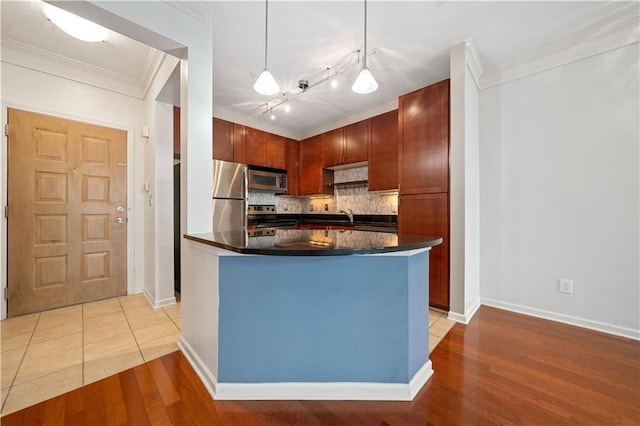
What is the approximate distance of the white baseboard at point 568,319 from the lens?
81.3 inches

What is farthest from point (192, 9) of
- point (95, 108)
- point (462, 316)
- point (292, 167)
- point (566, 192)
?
point (566, 192)

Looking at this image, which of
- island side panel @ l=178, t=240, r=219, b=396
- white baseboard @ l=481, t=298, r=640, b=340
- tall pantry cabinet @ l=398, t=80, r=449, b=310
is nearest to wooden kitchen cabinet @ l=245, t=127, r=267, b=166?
tall pantry cabinet @ l=398, t=80, r=449, b=310

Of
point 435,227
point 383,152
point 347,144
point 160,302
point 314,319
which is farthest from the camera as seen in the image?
point 347,144

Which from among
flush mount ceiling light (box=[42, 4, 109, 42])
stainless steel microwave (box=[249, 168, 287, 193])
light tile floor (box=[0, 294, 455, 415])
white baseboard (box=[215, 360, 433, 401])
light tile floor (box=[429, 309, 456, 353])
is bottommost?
light tile floor (box=[429, 309, 456, 353])

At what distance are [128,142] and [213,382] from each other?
2.97 m

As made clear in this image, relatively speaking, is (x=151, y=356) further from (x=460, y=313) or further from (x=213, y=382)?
(x=460, y=313)

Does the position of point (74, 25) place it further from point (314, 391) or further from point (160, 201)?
point (314, 391)

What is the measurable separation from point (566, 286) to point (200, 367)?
3.13 m

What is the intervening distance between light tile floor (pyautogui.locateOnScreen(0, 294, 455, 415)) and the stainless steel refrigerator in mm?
1174

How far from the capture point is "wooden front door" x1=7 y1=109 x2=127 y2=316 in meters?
2.42

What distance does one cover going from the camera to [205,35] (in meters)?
1.86

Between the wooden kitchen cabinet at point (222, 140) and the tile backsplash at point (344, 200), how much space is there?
909mm

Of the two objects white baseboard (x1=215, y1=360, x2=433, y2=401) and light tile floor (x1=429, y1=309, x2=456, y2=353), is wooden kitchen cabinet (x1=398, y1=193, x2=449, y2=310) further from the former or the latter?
white baseboard (x1=215, y1=360, x2=433, y2=401)

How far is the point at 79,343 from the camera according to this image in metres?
1.95
